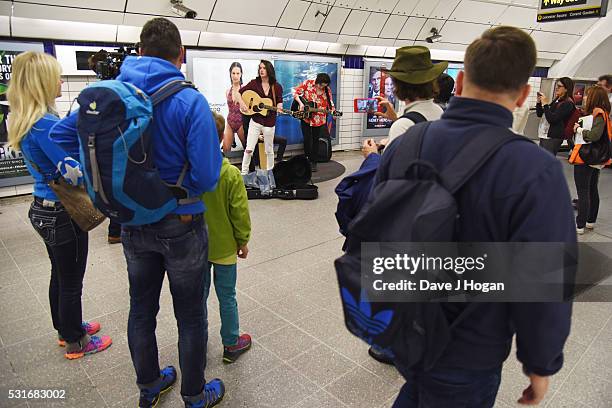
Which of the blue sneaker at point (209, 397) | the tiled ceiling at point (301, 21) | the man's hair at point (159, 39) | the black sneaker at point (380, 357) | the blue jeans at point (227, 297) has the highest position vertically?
the tiled ceiling at point (301, 21)

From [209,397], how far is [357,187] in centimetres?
126

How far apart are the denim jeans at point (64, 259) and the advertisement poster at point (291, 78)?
5898 mm

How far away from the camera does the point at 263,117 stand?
6246 millimetres

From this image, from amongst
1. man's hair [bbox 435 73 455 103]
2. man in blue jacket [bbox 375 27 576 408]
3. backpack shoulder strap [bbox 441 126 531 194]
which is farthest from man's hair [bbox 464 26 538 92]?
man's hair [bbox 435 73 455 103]

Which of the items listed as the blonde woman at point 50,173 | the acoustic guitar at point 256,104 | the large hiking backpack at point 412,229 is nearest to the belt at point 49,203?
the blonde woman at point 50,173

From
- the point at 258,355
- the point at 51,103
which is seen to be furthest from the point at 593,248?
the point at 51,103

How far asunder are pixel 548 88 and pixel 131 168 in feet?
40.4

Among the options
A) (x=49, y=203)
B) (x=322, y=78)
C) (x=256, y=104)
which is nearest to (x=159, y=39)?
(x=49, y=203)

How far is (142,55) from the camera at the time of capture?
1736 millimetres

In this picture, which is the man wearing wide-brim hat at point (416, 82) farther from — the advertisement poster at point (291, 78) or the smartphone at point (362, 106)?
the advertisement poster at point (291, 78)

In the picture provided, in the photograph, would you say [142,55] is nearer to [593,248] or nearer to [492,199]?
[492,199]

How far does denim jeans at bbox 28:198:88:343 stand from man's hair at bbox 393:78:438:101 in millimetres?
1830

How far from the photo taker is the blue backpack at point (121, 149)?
1494 millimetres

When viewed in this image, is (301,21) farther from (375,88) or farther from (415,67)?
(415,67)
